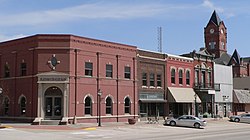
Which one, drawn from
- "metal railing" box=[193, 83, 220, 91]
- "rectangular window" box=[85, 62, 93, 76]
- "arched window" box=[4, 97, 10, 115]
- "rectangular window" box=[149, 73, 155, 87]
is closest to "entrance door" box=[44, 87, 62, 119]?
"rectangular window" box=[85, 62, 93, 76]

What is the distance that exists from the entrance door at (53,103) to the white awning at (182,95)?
701 inches

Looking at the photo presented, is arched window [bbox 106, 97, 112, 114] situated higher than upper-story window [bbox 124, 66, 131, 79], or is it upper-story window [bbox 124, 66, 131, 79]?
upper-story window [bbox 124, 66, 131, 79]

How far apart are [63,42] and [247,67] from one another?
264 feet

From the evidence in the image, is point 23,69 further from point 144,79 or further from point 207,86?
point 207,86

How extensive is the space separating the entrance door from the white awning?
58.4 ft

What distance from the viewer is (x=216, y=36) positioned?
113 m

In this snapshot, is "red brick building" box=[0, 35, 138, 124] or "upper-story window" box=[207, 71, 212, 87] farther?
"upper-story window" box=[207, 71, 212, 87]

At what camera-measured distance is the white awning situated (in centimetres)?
5059

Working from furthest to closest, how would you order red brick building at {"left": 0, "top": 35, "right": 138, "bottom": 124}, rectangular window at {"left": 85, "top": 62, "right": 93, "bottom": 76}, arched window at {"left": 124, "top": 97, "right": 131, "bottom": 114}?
arched window at {"left": 124, "top": 97, "right": 131, "bottom": 114} < rectangular window at {"left": 85, "top": 62, "right": 93, "bottom": 76} < red brick building at {"left": 0, "top": 35, "right": 138, "bottom": 124}

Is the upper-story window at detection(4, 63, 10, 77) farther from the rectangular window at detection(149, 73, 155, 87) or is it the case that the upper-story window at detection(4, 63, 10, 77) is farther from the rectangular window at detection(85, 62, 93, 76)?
the rectangular window at detection(149, 73, 155, 87)

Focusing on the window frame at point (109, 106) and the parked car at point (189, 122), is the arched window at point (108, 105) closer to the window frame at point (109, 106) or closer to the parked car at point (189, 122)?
the window frame at point (109, 106)

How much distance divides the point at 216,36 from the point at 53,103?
83.8m

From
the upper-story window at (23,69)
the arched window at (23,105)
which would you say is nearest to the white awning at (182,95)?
the arched window at (23,105)

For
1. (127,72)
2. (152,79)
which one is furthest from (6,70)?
(152,79)
